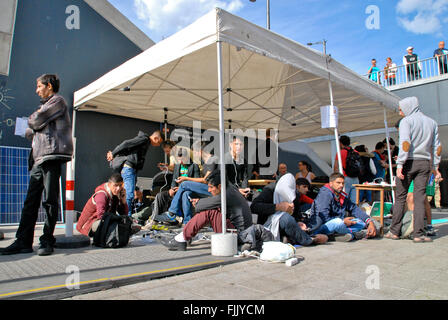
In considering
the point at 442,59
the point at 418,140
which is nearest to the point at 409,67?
the point at 442,59

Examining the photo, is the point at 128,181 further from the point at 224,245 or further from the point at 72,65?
the point at 72,65

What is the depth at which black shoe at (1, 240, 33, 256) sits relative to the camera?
10.9 ft

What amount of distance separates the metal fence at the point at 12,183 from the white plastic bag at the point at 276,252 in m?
4.65

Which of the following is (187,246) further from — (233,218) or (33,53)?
(33,53)

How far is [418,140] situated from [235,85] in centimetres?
384

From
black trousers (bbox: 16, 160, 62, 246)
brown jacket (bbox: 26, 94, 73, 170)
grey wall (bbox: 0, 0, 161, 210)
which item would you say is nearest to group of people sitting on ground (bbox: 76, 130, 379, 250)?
black trousers (bbox: 16, 160, 62, 246)

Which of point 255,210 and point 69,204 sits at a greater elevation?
point 69,204

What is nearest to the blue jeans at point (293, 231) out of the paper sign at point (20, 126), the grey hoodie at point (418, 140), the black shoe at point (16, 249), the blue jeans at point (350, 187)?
the grey hoodie at point (418, 140)

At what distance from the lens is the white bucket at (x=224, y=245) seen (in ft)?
11.3

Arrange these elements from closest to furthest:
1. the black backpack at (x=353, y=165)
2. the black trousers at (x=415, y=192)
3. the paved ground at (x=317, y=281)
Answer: the paved ground at (x=317, y=281) < the black trousers at (x=415, y=192) < the black backpack at (x=353, y=165)

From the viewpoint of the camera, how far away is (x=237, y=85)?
23.6 feet

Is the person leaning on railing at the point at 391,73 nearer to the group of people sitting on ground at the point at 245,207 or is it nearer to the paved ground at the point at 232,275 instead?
the group of people sitting on ground at the point at 245,207

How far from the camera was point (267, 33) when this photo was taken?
447cm

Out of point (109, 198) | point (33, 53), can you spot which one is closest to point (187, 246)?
point (109, 198)
